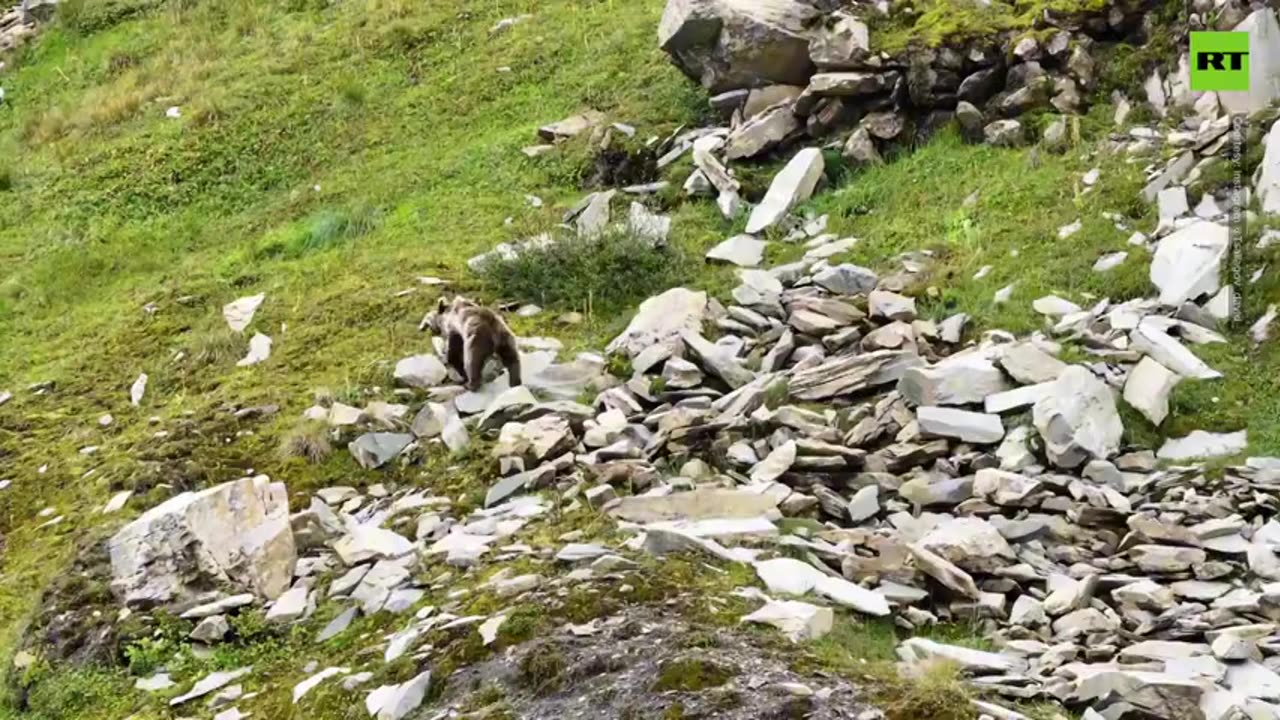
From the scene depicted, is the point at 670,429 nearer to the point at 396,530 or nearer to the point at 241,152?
the point at 396,530

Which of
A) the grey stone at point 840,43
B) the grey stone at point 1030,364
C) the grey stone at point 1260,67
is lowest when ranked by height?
the grey stone at point 1030,364

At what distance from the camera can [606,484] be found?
5.93m

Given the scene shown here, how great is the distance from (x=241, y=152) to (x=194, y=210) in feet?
3.47

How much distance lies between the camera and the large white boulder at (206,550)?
5.73 metres

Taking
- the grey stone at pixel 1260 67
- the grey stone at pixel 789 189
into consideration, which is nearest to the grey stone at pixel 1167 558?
the grey stone at pixel 1260 67

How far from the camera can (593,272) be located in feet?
29.5

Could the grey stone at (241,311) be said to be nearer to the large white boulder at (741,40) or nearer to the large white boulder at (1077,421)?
the large white boulder at (741,40)

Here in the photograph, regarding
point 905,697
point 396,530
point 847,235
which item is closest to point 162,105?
point 847,235

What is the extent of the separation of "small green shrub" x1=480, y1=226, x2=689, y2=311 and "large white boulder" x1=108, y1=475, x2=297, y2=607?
11.0 ft

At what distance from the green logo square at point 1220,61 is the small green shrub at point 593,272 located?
3769mm

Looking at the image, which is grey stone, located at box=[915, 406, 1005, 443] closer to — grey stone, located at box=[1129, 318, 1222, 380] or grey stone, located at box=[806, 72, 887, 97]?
grey stone, located at box=[1129, 318, 1222, 380]

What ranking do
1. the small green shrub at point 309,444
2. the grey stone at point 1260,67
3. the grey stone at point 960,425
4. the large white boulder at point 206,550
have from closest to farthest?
1. the large white boulder at point 206,550
2. the grey stone at point 960,425
3. the small green shrub at point 309,444
4. the grey stone at point 1260,67

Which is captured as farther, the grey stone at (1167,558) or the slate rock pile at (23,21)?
the slate rock pile at (23,21)

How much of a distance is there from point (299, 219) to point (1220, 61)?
26.8ft
